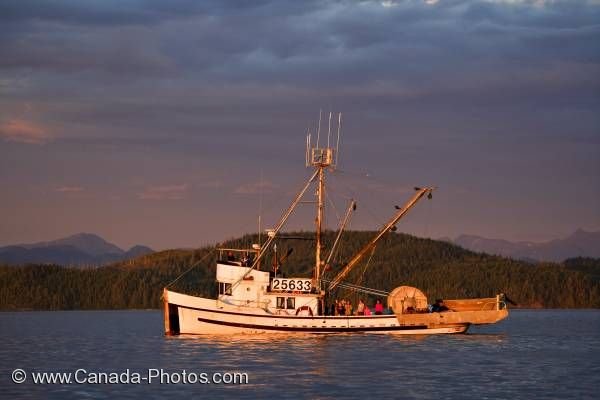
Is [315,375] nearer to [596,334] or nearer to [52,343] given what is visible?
[52,343]

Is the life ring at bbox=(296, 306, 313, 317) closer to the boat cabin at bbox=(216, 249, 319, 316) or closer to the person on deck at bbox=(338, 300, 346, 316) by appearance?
the boat cabin at bbox=(216, 249, 319, 316)

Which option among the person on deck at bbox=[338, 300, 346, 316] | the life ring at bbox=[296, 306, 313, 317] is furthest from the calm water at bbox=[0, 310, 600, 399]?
the life ring at bbox=[296, 306, 313, 317]

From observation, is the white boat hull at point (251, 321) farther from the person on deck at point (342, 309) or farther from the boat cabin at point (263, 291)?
the person on deck at point (342, 309)

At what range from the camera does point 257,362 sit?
60688mm

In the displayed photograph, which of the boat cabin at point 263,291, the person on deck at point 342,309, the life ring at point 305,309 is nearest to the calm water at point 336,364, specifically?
the person on deck at point 342,309

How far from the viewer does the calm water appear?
159 feet

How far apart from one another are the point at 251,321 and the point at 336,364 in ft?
63.6

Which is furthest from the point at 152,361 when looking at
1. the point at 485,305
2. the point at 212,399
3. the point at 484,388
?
the point at 485,305

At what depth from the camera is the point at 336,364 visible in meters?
60.2

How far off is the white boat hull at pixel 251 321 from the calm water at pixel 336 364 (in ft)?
3.19

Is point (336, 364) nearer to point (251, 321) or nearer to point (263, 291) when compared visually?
point (251, 321)

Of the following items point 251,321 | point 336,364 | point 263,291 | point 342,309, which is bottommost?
point 336,364

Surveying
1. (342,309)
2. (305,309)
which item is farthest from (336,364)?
(342,309)

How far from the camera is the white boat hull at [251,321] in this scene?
78.8 m
